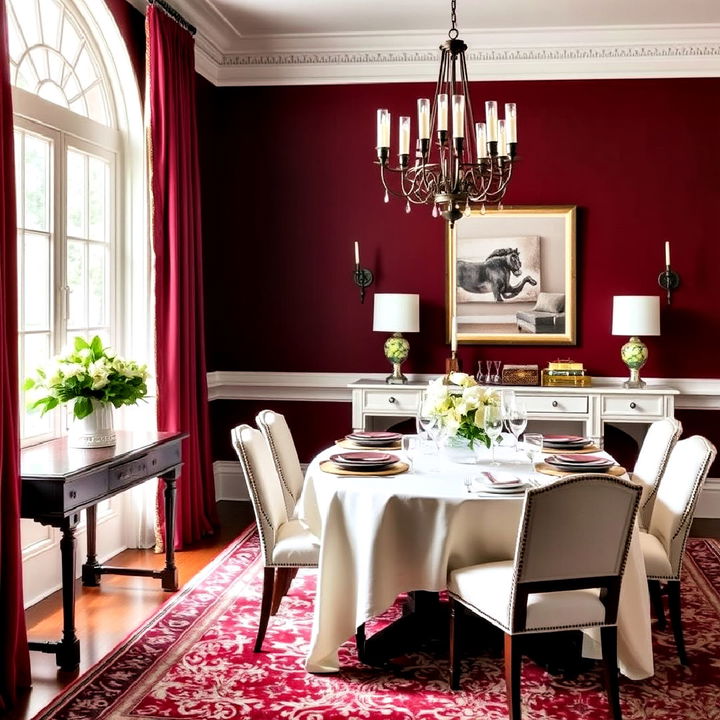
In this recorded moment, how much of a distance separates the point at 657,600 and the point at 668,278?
9.14ft

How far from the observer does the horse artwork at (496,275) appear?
5.99 m

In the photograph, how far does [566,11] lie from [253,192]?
244cm

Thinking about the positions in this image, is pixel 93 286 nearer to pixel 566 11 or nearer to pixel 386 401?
pixel 386 401

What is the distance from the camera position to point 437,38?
5.95 meters

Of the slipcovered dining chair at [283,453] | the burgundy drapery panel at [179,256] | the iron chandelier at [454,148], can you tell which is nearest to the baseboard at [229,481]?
the burgundy drapery panel at [179,256]

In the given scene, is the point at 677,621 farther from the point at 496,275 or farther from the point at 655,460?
the point at 496,275

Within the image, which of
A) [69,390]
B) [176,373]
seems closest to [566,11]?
[176,373]

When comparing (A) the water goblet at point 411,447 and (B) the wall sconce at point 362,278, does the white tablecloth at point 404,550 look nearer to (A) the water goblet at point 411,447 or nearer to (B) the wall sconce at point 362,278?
(A) the water goblet at point 411,447

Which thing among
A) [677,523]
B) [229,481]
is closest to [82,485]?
[677,523]

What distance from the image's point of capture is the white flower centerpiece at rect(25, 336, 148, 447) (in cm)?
374

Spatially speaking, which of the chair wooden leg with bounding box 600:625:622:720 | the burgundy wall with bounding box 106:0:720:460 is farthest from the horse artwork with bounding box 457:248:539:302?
the chair wooden leg with bounding box 600:625:622:720

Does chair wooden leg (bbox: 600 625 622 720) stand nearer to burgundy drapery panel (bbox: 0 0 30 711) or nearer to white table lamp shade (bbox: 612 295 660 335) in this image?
burgundy drapery panel (bbox: 0 0 30 711)

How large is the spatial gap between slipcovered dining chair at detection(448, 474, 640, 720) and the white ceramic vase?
1.88 meters

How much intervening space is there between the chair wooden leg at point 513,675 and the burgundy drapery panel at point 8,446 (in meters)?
1.75
